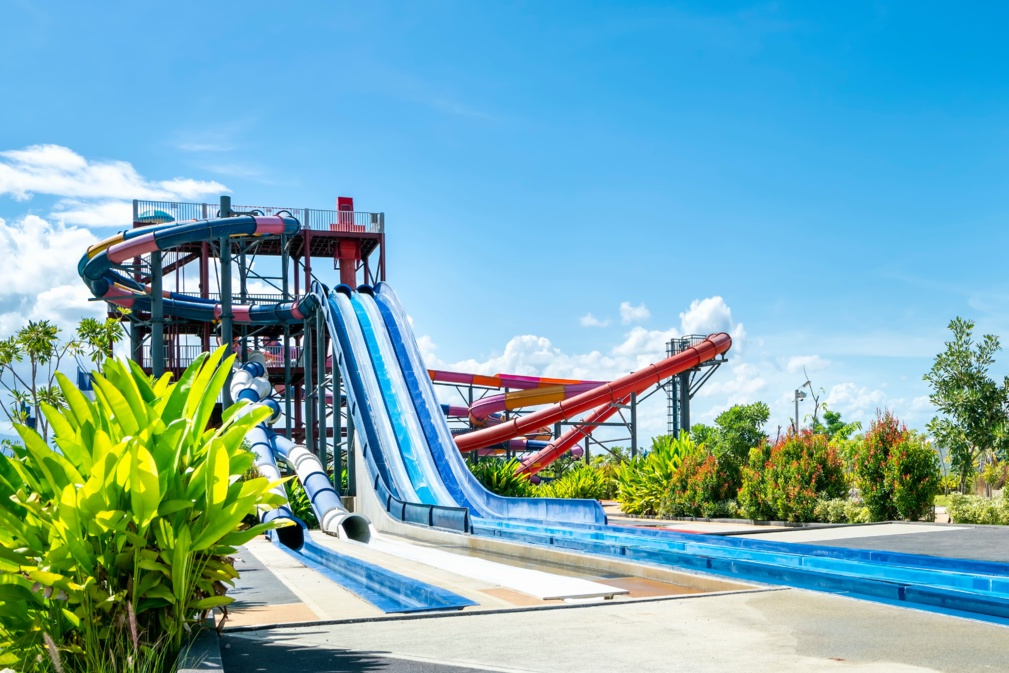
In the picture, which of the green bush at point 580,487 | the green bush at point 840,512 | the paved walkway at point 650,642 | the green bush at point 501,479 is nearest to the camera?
the paved walkway at point 650,642

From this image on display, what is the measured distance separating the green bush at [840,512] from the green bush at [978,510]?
1507 millimetres

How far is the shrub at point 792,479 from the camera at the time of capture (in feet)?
58.2

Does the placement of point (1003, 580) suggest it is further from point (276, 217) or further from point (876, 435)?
point (276, 217)

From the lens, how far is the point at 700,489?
768 inches

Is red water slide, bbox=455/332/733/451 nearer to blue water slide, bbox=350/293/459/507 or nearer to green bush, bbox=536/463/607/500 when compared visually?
green bush, bbox=536/463/607/500

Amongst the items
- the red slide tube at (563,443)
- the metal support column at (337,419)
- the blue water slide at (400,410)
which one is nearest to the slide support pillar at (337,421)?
the metal support column at (337,419)

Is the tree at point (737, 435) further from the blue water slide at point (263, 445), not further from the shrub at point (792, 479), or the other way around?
the blue water slide at point (263, 445)

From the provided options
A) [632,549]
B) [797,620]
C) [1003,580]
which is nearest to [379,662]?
[797,620]

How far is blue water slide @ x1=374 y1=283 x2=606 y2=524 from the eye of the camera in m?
16.5

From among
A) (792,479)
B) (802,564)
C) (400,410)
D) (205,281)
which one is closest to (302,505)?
(400,410)

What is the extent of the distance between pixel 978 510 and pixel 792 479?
10.6ft

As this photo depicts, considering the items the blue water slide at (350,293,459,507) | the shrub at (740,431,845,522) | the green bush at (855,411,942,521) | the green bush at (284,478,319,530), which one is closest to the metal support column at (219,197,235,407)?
the blue water slide at (350,293,459,507)

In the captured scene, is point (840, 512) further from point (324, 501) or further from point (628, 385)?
point (628, 385)

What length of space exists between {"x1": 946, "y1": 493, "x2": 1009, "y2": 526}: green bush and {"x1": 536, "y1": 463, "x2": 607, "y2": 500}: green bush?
1119 centimetres
